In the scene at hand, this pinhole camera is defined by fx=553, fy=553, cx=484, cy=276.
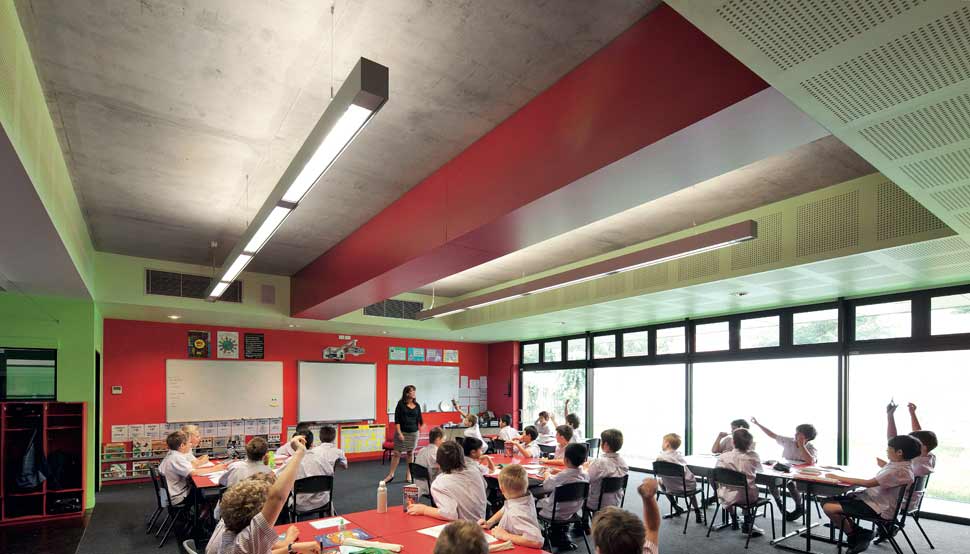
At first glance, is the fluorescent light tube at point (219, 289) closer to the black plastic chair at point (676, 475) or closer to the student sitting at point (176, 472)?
the student sitting at point (176, 472)

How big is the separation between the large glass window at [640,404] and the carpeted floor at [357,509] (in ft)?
6.92

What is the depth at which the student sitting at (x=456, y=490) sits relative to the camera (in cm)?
364

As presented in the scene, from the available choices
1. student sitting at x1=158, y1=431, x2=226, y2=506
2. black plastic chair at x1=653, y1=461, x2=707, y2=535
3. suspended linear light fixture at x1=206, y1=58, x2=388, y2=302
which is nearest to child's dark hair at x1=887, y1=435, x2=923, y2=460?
black plastic chair at x1=653, y1=461, x2=707, y2=535

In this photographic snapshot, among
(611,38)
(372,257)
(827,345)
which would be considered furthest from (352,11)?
(827,345)

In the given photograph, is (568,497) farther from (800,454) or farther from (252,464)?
(800,454)

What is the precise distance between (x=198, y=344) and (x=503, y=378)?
261 inches

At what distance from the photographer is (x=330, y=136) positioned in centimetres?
274

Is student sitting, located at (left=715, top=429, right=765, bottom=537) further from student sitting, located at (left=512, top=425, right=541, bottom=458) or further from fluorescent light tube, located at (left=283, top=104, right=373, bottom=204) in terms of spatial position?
fluorescent light tube, located at (left=283, top=104, right=373, bottom=204)

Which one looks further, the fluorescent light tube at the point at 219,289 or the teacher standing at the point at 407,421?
the teacher standing at the point at 407,421

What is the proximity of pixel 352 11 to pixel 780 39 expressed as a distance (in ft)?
6.45

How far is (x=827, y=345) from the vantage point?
24.8ft

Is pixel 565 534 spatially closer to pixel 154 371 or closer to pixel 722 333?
pixel 722 333

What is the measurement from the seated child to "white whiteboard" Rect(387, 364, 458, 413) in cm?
723

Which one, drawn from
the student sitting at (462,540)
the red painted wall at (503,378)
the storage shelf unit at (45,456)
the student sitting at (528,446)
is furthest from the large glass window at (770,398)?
the storage shelf unit at (45,456)
